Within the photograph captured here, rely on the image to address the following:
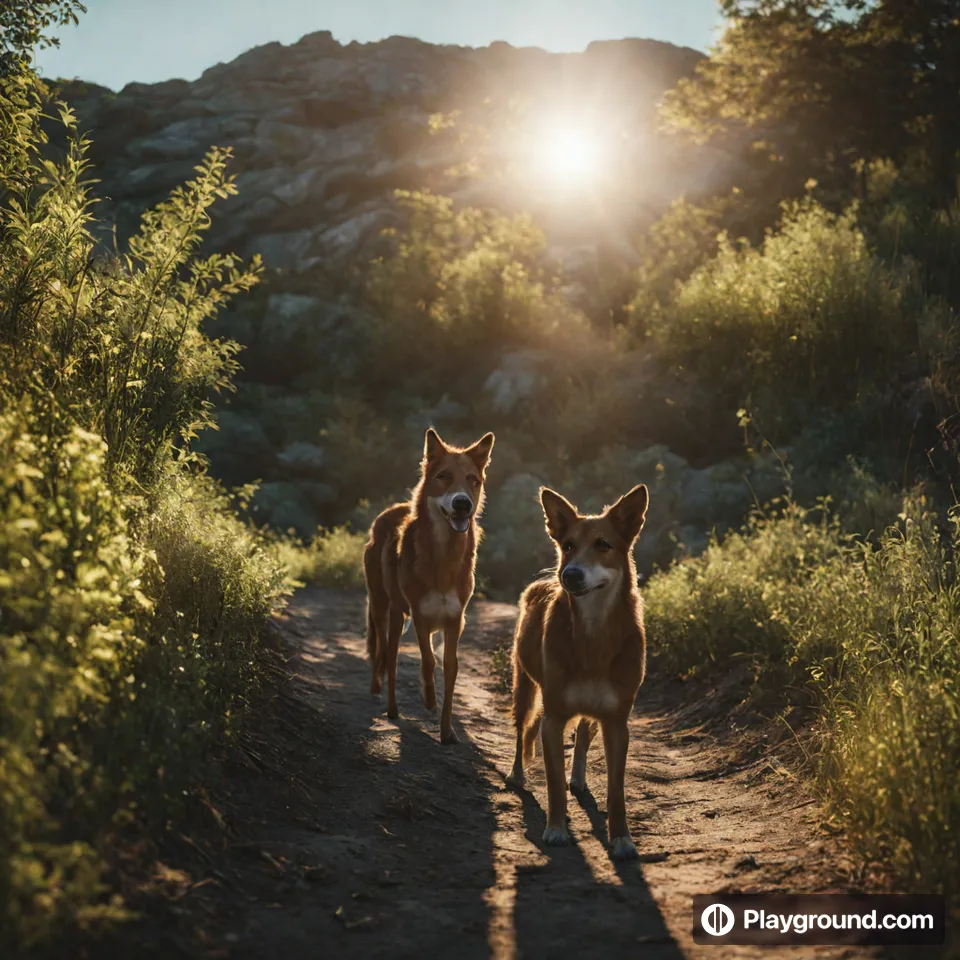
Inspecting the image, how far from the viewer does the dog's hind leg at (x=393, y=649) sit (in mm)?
7875

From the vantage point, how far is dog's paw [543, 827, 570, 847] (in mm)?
5055

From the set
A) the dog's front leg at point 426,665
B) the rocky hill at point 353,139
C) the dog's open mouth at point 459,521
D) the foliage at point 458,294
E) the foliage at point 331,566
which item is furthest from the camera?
the rocky hill at point 353,139

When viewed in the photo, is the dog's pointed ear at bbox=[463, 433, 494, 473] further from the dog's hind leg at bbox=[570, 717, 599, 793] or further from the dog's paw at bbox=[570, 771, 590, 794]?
the dog's paw at bbox=[570, 771, 590, 794]

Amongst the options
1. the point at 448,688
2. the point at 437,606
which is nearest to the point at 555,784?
the point at 448,688

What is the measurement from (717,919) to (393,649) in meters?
4.69

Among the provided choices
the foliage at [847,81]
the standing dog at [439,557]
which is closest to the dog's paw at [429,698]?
the standing dog at [439,557]

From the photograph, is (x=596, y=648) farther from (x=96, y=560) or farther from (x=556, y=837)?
(x=96, y=560)

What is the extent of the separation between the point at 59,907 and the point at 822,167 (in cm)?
2444

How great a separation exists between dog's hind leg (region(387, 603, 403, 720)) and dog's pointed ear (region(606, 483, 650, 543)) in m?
3.14

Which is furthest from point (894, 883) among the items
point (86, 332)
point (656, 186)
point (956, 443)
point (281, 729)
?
point (656, 186)

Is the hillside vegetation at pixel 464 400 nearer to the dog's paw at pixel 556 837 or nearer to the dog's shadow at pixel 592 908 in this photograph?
the dog's shadow at pixel 592 908

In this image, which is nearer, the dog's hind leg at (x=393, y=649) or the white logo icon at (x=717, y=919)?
the white logo icon at (x=717, y=919)

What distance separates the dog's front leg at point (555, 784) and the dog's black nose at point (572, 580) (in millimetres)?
833

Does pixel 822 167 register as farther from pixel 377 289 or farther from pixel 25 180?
pixel 25 180
